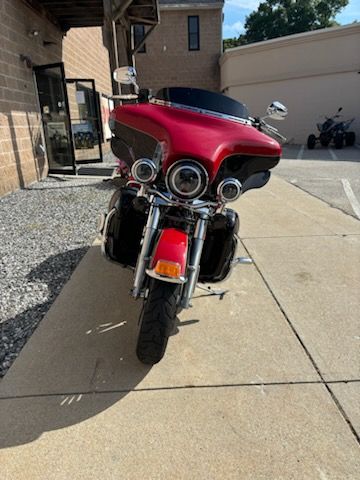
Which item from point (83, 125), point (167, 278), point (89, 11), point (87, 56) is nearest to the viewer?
point (167, 278)

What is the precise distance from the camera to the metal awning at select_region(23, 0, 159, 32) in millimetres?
7755

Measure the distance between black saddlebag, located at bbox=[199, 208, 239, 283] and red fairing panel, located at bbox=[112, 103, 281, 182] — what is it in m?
0.34

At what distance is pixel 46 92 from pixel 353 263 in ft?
24.7

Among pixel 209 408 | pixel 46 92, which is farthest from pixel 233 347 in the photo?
pixel 46 92

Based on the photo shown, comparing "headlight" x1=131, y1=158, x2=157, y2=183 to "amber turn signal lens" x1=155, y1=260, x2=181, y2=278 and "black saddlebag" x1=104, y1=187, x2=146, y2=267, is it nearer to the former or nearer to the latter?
"black saddlebag" x1=104, y1=187, x2=146, y2=267

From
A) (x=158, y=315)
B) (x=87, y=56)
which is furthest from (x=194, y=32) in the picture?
(x=158, y=315)

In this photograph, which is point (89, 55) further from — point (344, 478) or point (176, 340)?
point (344, 478)

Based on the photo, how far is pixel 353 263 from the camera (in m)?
3.92

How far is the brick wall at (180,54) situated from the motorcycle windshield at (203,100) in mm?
21457

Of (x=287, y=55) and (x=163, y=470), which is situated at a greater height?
(x=287, y=55)

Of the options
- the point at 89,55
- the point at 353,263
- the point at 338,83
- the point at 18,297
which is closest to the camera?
the point at 18,297

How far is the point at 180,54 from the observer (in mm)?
23078

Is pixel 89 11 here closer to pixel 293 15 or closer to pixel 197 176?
pixel 197 176

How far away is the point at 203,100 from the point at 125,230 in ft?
3.50
